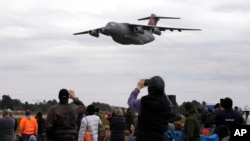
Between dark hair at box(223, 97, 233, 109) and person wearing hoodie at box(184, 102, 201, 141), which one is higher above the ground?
dark hair at box(223, 97, 233, 109)

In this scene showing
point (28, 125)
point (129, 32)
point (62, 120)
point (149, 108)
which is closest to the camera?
point (149, 108)

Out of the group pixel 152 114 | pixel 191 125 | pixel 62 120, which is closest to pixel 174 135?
pixel 191 125

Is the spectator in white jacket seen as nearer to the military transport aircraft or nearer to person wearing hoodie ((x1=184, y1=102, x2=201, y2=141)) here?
person wearing hoodie ((x1=184, y1=102, x2=201, y2=141))

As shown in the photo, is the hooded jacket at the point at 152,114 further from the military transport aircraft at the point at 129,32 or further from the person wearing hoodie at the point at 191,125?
the military transport aircraft at the point at 129,32

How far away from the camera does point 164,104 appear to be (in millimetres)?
7477

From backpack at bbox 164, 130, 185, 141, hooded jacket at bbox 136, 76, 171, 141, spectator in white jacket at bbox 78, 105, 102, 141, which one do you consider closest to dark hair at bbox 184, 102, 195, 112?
backpack at bbox 164, 130, 185, 141

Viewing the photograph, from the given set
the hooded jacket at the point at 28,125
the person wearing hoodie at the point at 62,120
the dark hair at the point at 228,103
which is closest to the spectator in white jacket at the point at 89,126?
the person wearing hoodie at the point at 62,120

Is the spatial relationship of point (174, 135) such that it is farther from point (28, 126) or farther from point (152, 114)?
point (28, 126)

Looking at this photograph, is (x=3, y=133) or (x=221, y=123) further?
(x=3, y=133)

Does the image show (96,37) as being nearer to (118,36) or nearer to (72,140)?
(118,36)

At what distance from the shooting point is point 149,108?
7395 mm

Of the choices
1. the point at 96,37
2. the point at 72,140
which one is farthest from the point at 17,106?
the point at 72,140

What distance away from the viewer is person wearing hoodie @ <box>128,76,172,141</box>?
7367 mm

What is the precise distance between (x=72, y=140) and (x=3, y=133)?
17.8ft
